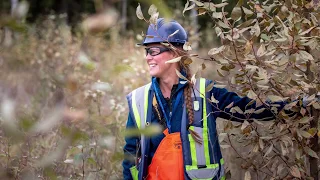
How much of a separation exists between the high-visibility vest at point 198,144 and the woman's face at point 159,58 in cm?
18

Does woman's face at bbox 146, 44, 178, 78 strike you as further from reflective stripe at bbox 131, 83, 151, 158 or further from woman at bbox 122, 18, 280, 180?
reflective stripe at bbox 131, 83, 151, 158

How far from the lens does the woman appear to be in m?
2.32

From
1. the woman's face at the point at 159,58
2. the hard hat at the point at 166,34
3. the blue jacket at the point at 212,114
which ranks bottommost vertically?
the blue jacket at the point at 212,114

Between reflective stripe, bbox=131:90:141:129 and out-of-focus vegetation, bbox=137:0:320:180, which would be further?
reflective stripe, bbox=131:90:141:129

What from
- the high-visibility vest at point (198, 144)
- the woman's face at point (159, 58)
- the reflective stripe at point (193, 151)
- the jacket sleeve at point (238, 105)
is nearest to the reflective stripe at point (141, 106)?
the high-visibility vest at point (198, 144)

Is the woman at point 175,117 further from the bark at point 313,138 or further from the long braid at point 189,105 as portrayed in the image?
the bark at point 313,138

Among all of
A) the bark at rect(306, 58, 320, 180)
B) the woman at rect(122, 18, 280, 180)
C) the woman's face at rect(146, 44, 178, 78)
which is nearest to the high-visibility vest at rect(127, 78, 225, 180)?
the woman at rect(122, 18, 280, 180)

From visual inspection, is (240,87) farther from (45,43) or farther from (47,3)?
(47,3)

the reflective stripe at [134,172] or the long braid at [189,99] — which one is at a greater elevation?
the long braid at [189,99]

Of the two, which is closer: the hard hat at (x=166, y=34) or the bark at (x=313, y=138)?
the bark at (x=313, y=138)

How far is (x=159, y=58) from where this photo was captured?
246 cm

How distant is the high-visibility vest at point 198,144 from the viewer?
2318mm

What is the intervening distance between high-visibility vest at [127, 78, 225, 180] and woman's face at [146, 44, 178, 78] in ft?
0.57

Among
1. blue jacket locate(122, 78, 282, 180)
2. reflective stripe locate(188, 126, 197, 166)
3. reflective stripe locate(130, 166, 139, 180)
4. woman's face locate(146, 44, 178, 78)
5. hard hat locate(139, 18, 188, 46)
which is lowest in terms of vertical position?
reflective stripe locate(130, 166, 139, 180)
